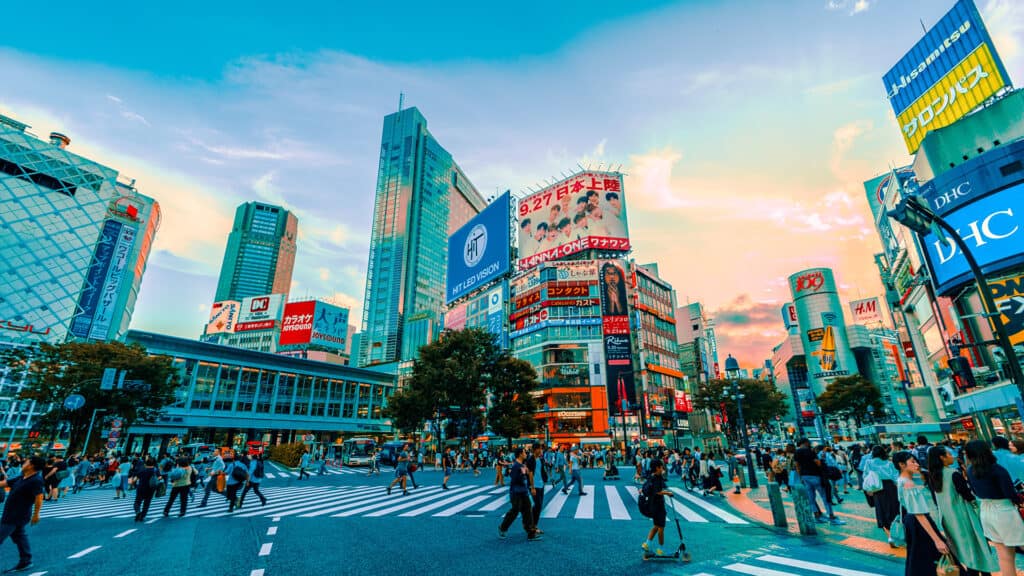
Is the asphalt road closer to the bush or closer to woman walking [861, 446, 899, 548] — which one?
woman walking [861, 446, 899, 548]

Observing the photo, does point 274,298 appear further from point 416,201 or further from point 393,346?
point 416,201

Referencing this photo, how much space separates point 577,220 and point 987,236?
151ft

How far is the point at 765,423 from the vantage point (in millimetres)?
62875

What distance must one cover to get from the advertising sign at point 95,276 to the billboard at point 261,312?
27.6m

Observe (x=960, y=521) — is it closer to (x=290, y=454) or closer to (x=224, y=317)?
(x=290, y=454)

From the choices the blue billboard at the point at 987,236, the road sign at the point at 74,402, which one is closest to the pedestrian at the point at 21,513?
the road sign at the point at 74,402

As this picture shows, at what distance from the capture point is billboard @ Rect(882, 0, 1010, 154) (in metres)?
36.0

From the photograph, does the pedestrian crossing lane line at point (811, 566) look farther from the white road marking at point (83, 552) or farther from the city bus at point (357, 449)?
the city bus at point (357, 449)

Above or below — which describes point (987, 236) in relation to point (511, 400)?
above

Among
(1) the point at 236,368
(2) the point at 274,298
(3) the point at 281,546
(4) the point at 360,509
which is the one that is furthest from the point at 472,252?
(3) the point at 281,546

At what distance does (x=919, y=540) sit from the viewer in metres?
4.84

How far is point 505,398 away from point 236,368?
1634 inches

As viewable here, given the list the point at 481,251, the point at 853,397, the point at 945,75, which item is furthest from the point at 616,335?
the point at 945,75

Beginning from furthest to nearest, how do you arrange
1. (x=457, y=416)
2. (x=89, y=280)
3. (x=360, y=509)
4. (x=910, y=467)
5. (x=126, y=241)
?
1. (x=126, y=241)
2. (x=89, y=280)
3. (x=457, y=416)
4. (x=360, y=509)
5. (x=910, y=467)
